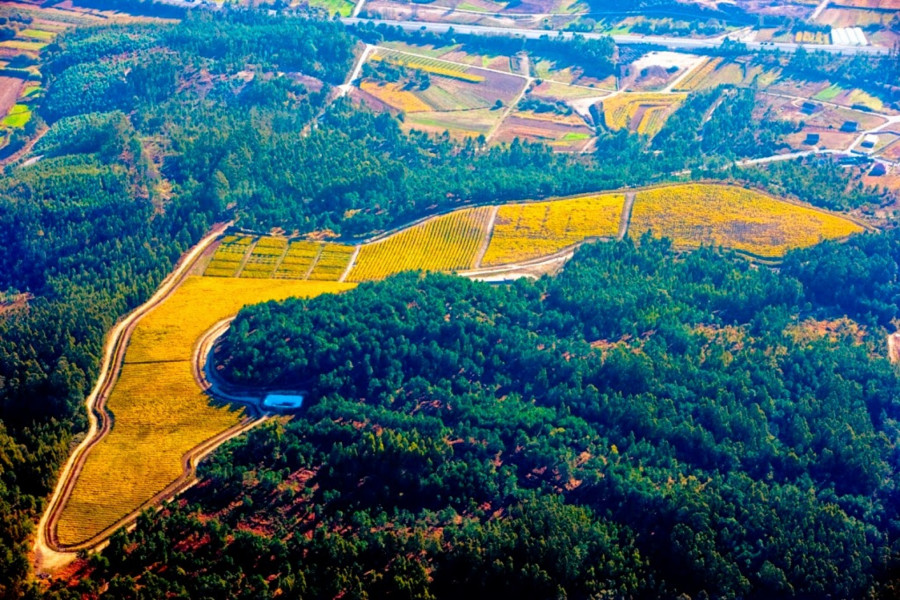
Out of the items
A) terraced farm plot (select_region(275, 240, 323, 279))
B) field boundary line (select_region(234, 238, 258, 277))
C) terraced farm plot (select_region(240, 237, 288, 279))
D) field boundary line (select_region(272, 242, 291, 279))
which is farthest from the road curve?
terraced farm plot (select_region(275, 240, 323, 279))

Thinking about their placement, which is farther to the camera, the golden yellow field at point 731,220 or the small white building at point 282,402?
the golden yellow field at point 731,220

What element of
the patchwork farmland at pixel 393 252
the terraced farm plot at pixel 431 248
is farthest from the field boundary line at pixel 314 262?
the terraced farm plot at pixel 431 248

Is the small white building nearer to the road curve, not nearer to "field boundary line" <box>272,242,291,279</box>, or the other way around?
the road curve

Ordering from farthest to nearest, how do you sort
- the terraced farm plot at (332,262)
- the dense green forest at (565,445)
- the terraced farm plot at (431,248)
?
1. the terraced farm plot at (431,248)
2. the terraced farm plot at (332,262)
3. the dense green forest at (565,445)

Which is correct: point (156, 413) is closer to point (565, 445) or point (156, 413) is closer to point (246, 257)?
point (246, 257)

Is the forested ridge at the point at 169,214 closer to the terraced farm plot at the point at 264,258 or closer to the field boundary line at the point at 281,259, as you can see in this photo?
the terraced farm plot at the point at 264,258
